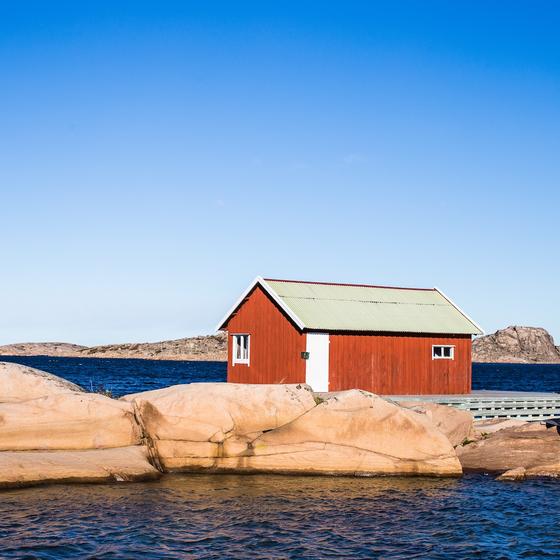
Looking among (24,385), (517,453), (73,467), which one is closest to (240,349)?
(24,385)

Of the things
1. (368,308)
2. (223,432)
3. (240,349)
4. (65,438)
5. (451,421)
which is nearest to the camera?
(65,438)

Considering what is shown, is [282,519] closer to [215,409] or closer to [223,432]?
[223,432]

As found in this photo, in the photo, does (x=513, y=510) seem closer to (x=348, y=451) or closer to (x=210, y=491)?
(x=348, y=451)

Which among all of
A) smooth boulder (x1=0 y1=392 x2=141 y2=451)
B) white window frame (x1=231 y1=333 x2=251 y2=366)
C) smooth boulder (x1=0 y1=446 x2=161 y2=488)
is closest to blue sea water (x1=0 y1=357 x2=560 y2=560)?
smooth boulder (x1=0 y1=446 x2=161 y2=488)

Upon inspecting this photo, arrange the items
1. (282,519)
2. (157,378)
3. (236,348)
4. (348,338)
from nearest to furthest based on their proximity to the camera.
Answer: (282,519)
(348,338)
(236,348)
(157,378)

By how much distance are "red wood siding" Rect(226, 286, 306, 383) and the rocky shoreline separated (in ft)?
28.4

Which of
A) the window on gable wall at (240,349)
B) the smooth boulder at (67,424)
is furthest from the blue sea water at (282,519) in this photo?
the window on gable wall at (240,349)

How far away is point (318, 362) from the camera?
104 ft

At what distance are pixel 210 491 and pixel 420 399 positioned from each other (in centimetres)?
1366

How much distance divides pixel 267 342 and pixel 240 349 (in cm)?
259

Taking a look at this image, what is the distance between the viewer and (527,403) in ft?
111

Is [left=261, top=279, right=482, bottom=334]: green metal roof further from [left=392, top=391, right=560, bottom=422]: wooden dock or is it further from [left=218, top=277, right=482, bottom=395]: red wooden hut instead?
[left=392, top=391, right=560, bottom=422]: wooden dock

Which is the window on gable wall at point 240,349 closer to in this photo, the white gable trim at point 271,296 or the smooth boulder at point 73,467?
the white gable trim at point 271,296

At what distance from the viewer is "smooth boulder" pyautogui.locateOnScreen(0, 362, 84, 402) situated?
22688 mm
